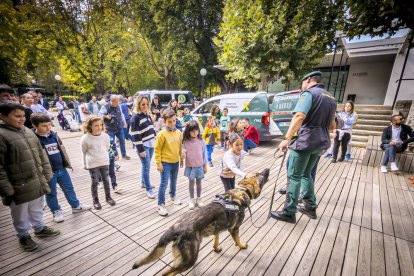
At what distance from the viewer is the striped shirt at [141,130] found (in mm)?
3591

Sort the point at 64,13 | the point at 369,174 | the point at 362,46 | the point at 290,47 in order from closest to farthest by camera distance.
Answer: the point at 369,174 → the point at 290,47 → the point at 362,46 → the point at 64,13

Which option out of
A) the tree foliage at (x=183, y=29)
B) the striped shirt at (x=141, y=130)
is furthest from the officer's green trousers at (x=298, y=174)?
the tree foliage at (x=183, y=29)

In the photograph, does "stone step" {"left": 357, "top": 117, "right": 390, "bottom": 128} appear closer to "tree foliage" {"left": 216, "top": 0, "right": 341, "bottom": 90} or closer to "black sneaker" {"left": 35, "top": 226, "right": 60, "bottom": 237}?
"tree foliage" {"left": 216, "top": 0, "right": 341, "bottom": 90}

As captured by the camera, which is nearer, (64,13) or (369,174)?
(369,174)

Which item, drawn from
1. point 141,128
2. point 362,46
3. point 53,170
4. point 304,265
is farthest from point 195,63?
point 304,265

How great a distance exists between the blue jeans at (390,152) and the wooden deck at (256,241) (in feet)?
4.84

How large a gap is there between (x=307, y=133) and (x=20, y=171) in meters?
3.72

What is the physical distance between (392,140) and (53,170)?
7891mm

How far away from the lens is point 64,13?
47.9 feet

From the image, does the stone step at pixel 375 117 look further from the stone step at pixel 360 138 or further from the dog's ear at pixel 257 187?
the dog's ear at pixel 257 187

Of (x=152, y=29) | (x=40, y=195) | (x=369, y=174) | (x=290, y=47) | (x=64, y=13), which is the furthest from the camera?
(x=152, y=29)

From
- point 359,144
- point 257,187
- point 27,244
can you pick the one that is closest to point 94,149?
point 27,244

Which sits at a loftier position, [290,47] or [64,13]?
[64,13]

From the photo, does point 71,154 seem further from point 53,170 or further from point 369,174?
point 369,174
